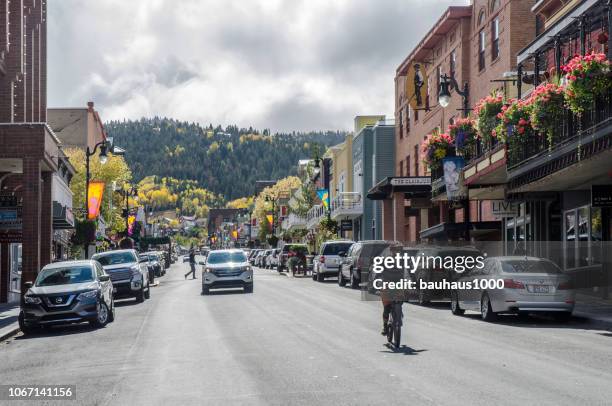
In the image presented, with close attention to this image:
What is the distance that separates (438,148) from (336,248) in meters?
10.5

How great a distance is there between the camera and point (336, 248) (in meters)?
45.6

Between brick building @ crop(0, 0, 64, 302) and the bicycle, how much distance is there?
1651cm

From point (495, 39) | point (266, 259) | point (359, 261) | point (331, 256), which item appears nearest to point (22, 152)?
point (359, 261)

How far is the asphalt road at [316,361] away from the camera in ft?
34.7

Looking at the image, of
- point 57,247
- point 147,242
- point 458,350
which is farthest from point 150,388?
point 147,242

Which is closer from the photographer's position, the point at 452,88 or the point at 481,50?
the point at 481,50

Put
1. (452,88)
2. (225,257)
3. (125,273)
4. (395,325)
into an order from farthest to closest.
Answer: (452,88)
(225,257)
(125,273)
(395,325)

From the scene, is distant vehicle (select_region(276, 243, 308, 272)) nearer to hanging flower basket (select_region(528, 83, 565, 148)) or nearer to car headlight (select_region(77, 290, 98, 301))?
hanging flower basket (select_region(528, 83, 565, 148))

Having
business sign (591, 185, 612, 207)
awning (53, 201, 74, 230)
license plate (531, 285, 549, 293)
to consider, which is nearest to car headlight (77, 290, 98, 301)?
license plate (531, 285, 549, 293)

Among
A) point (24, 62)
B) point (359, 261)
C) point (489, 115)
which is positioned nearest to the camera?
point (489, 115)

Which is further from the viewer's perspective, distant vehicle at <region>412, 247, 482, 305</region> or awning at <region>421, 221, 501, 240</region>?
awning at <region>421, 221, 501, 240</region>

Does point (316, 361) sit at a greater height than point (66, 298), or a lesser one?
lesser

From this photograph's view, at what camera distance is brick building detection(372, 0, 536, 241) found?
125 feet

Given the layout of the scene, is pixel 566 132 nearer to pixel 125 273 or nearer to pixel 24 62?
pixel 125 273
